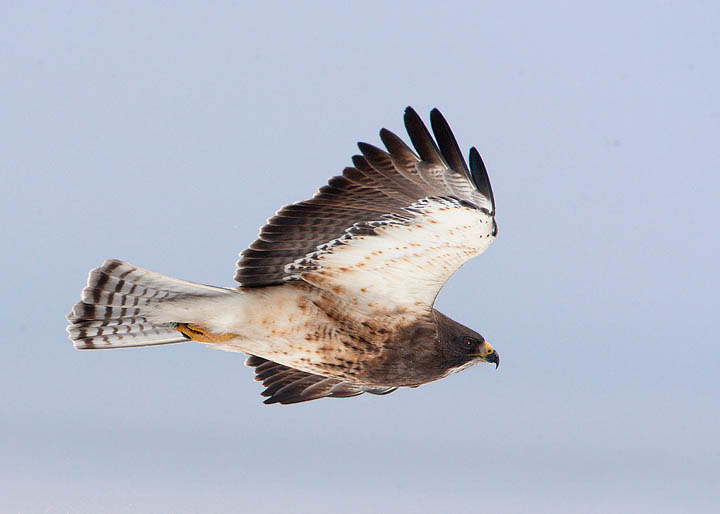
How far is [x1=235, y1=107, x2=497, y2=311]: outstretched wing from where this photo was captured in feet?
24.3

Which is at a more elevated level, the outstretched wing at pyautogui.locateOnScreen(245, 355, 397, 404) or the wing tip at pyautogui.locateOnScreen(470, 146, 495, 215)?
the wing tip at pyautogui.locateOnScreen(470, 146, 495, 215)

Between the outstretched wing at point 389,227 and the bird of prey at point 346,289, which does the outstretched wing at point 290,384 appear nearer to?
the bird of prey at point 346,289

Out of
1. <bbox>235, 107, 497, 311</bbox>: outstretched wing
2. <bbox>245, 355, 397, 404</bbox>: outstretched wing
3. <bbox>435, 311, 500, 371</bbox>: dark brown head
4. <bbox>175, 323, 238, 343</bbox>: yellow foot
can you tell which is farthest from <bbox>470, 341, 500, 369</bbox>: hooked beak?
<bbox>175, 323, 238, 343</bbox>: yellow foot

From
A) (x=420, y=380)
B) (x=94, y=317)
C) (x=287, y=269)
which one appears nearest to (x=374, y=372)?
(x=420, y=380)

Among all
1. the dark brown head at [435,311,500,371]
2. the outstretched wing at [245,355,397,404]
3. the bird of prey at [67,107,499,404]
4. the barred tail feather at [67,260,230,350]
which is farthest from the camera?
the outstretched wing at [245,355,397,404]

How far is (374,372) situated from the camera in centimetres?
834

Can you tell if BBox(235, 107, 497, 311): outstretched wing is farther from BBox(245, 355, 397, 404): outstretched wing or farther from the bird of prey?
BBox(245, 355, 397, 404): outstretched wing

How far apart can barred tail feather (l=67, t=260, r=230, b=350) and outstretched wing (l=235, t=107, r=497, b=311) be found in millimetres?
625

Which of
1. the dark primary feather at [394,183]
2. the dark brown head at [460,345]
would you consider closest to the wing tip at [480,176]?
the dark primary feather at [394,183]

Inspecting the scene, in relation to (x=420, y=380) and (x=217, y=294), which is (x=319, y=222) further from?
(x=420, y=380)

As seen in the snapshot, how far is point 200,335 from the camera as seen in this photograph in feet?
27.9

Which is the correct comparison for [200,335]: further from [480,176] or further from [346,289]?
[480,176]

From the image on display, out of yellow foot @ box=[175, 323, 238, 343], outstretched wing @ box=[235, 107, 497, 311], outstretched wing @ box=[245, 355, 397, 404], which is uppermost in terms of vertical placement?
outstretched wing @ box=[235, 107, 497, 311]

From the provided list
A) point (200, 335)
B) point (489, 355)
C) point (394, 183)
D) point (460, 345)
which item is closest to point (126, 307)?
point (200, 335)
